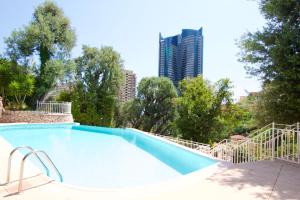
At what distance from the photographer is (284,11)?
940 cm

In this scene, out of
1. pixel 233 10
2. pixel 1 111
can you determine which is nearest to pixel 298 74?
pixel 233 10

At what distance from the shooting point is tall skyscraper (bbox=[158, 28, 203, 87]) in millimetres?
53062

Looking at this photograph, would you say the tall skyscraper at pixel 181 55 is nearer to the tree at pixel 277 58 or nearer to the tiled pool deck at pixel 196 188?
the tree at pixel 277 58

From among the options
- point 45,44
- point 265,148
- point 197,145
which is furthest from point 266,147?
point 45,44

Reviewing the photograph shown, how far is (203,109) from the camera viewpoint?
17422mm

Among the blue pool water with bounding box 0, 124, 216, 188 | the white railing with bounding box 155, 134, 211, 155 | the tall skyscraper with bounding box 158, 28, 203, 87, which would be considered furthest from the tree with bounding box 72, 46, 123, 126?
the tall skyscraper with bounding box 158, 28, 203, 87

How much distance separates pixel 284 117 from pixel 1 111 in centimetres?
1663

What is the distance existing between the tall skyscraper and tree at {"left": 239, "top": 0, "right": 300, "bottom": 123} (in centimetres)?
4182

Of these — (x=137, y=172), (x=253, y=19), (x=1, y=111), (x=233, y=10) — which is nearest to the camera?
(x=137, y=172)

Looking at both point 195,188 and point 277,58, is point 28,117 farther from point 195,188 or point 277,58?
point 195,188

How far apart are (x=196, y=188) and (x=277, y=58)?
6.45 m

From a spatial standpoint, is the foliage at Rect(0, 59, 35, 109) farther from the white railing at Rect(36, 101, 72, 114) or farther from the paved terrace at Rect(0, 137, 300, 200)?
the paved terrace at Rect(0, 137, 300, 200)

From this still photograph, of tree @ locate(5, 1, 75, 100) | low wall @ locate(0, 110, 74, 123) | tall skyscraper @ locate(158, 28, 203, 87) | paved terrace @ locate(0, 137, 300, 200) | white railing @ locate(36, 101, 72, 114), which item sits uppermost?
tall skyscraper @ locate(158, 28, 203, 87)

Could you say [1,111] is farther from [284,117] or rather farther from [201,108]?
[284,117]
